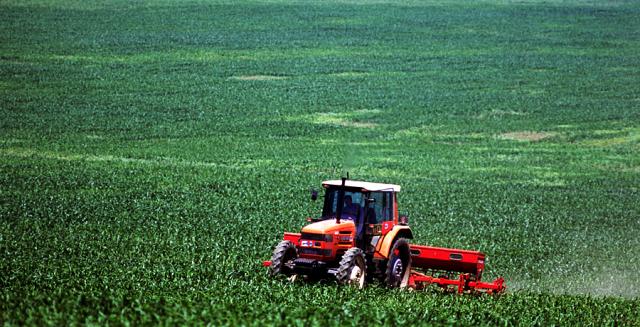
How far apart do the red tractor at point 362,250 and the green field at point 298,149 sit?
644mm

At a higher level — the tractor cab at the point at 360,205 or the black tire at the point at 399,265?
the tractor cab at the point at 360,205

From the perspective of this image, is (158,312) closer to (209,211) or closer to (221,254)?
(221,254)

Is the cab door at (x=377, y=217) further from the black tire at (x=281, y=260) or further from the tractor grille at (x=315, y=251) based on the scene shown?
the black tire at (x=281, y=260)

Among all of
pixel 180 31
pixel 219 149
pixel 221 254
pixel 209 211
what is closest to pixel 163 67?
pixel 180 31

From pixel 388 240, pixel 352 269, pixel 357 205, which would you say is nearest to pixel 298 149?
pixel 357 205

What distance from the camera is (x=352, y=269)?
2036cm

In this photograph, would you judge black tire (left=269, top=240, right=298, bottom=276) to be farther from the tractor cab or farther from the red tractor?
the tractor cab

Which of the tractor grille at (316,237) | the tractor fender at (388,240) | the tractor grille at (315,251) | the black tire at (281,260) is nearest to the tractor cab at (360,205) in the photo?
the tractor fender at (388,240)

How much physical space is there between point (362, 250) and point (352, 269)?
1246 millimetres

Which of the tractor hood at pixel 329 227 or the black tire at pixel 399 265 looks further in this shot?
the black tire at pixel 399 265

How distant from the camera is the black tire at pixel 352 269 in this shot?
2011 centimetres

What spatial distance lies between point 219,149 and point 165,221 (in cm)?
2151

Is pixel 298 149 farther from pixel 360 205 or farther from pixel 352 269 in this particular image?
pixel 352 269

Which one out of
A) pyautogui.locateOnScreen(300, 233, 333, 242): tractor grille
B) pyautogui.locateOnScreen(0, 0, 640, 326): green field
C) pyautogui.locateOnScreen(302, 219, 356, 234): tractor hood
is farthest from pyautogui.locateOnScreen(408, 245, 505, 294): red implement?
pyautogui.locateOnScreen(300, 233, 333, 242): tractor grille
